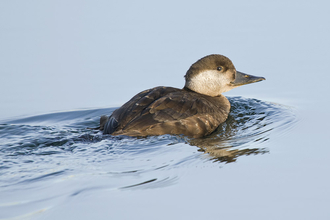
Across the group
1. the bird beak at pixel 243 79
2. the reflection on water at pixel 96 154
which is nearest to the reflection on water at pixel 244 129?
the reflection on water at pixel 96 154

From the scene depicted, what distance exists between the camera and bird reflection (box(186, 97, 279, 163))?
5.11m

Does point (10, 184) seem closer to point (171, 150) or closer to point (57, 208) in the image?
point (57, 208)

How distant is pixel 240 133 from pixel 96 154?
78.7 inches

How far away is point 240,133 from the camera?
5863mm

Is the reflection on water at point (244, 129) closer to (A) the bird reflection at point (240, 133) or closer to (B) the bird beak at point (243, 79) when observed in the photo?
(A) the bird reflection at point (240, 133)

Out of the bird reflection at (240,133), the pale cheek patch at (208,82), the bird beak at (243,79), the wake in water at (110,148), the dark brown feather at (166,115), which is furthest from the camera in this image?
A: the bird beak at (243,79)

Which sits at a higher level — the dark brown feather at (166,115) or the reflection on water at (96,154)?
the dark brown feather at (166,115)

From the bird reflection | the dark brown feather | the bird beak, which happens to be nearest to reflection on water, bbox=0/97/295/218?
the bird reflection

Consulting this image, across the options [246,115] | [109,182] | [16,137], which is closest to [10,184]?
[109,182]

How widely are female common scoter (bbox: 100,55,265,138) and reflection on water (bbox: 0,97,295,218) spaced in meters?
0.12

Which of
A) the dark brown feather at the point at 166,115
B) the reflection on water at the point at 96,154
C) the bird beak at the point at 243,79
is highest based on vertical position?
the bird beak at the point at 243,79

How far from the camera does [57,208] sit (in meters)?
→ 3.71

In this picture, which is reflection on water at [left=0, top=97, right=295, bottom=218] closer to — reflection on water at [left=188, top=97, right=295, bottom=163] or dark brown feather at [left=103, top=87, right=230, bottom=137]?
reflection on water at [left=188, top=97, right=295, bottom=163]

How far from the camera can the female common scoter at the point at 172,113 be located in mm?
5410
